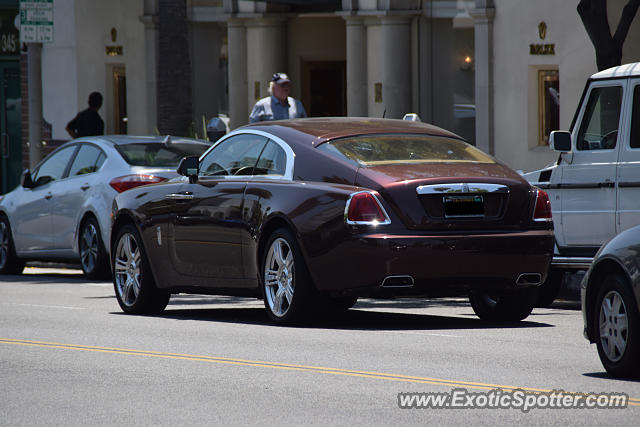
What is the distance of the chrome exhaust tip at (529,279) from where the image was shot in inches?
428

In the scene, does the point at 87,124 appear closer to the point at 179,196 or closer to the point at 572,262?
the point at 179,196

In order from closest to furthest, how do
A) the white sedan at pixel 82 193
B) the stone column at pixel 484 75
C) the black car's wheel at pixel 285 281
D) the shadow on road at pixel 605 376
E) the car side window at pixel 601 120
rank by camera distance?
the shadow on road at pixel 605 376 < the black car's wheel at pixel 285 281 < the car side window at pixel 601 120 < the white sedan at pixel 82 193 < the stone column at pixel 484 75

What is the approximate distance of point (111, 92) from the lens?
29109mm

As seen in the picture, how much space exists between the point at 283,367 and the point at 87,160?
344 inches

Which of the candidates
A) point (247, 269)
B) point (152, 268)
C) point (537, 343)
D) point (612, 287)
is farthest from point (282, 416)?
point (152, 268)

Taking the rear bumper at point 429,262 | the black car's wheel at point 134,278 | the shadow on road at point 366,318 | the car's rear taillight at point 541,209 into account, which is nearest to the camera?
the rear bumper at point 429,262

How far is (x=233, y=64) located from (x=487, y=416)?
782 inches

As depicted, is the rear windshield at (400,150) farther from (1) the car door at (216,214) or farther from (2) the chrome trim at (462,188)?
(1) the car door at (216,214)

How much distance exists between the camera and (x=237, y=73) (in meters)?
26.7

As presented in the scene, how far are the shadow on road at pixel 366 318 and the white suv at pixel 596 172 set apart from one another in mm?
1264

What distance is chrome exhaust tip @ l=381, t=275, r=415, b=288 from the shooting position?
1051 centimetres

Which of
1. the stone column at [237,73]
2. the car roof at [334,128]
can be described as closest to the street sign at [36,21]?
the stone column at [237,73]

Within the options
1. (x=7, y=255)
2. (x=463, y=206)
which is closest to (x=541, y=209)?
(x=463, y=206)

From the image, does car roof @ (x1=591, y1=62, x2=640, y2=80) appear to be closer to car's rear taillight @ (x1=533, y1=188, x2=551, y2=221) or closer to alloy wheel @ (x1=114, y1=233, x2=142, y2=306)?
car's rear taillight @ (x1=533, y1=188, x2=551, y2=221)
